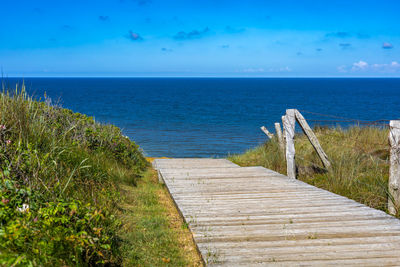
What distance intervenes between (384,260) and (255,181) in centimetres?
385

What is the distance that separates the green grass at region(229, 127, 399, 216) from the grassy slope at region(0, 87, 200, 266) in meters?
3.31

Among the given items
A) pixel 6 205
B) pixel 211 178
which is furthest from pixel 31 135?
pixel 211 178

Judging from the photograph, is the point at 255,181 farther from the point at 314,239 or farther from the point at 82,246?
the point at 82,246

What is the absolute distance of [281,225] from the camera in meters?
4.54

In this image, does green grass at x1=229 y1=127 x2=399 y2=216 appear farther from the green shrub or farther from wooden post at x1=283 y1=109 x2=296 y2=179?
the green shrub

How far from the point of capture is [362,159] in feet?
27.0

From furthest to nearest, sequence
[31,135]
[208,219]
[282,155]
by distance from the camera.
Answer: [282,155], [31,135], [208,219]

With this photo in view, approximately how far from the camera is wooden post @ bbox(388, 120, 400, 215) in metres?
5.45

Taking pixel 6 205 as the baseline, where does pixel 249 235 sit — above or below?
below

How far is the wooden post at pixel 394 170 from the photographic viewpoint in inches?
214

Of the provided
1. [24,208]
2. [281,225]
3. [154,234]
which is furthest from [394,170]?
[24,208]

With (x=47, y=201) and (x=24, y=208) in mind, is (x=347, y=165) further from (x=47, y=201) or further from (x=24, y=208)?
(x=24, y=208)

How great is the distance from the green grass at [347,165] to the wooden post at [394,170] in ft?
0.50

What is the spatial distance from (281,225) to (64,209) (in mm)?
2597
